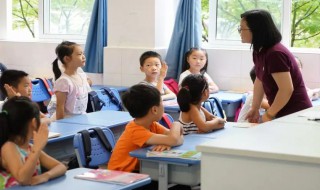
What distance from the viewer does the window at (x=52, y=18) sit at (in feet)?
27.5

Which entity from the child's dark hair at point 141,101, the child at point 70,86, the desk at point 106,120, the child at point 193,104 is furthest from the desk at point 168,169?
the child at point 70,86

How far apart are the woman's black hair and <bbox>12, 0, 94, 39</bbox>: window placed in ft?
14.5

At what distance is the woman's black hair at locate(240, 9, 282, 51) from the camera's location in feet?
13.6

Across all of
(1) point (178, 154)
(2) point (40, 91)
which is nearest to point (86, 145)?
(1) point (178, 154)

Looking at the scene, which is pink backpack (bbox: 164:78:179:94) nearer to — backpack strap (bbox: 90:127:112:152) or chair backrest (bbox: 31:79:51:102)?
chair backrest (bbox: 31:79:51:102)

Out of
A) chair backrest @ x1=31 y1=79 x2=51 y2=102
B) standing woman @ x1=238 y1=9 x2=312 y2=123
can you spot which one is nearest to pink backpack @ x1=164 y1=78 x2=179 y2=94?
chair backrest @ x1=31 y1=79 x2=51 y2=102

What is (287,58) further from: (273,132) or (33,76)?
(33,76)

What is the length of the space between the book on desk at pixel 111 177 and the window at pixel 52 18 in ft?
17.7

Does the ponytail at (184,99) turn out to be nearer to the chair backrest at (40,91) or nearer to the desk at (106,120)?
the desk at (106,120)

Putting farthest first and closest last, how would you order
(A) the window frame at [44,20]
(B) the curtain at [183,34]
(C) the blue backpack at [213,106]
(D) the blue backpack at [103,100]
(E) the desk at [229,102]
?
(A) the window frame at [44,20], (B) the curtain at [183,34], (E) the desk at [229,102], (D) the blue backpack at [103,100], (C) the blue backpack at [213,106]

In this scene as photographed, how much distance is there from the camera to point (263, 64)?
4.17 m

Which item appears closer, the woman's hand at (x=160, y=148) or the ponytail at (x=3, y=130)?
the ponytail at (x=3, y=130)

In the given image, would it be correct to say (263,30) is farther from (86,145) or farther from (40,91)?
(40,91)

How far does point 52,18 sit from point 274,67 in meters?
5.18
